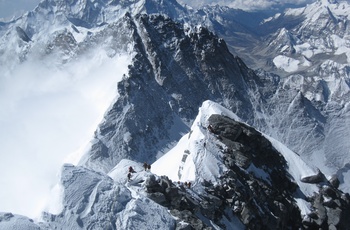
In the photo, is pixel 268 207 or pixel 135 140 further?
pixel 135 140

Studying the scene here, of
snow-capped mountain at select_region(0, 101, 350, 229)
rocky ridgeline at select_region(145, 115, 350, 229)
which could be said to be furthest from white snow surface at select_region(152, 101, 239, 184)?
→ rocky ridgeline at select_region(145, 115, 350, 229)

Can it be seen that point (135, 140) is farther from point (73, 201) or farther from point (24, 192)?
point (73, 201)

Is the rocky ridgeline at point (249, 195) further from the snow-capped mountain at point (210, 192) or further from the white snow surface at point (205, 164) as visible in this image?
the white snow surface at point (205, 164)

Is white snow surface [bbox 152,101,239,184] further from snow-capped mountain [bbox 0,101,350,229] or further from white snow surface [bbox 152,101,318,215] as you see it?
snow-capped mountain [bbox 0,101,350,229]

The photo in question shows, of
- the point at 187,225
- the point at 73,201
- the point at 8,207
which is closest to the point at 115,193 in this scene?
the point at 73,201

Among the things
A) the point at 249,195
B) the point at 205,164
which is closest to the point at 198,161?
the point at 205,164

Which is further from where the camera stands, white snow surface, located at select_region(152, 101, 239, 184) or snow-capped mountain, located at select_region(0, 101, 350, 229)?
white snow surface, located at select_region(152, 101, 239, 184)

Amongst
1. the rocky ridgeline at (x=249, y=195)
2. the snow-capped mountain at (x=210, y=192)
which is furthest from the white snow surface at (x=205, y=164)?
the rocky ridgeline at (x=249, y=195)

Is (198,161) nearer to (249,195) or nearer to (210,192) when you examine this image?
(210,192)
